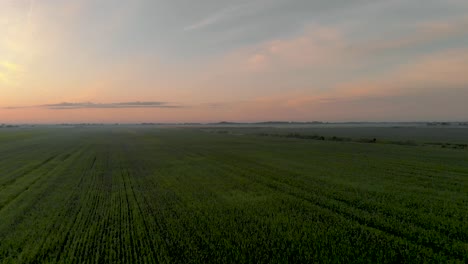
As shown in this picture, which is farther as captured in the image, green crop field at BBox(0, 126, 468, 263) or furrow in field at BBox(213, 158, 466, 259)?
furrow in field at BBox(213, 158, 466, 259)

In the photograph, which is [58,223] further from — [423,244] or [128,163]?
[128,163]

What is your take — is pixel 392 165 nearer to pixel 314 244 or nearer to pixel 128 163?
pixel 314 244

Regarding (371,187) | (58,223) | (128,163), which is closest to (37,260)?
(58,223)

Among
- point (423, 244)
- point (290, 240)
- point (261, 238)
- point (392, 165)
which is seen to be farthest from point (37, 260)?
point (392, 165)

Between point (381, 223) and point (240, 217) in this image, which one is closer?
point (381, 223)

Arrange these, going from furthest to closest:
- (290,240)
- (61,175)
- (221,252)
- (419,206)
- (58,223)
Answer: (61,175) < (419,206) < (58,223) < (290,240) < (221,252)

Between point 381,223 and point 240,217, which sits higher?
point 381,223

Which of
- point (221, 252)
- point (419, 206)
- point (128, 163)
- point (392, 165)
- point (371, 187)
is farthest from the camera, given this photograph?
point (128, 163)

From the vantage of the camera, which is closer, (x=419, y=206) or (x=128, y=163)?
(x=419, y=206)

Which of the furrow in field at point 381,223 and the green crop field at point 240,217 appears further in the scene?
the furrow in field at point 381,223
